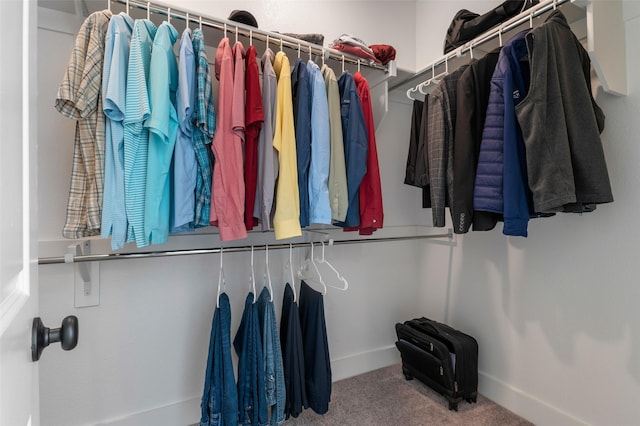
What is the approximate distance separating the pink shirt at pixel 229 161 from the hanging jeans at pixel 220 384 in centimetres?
39

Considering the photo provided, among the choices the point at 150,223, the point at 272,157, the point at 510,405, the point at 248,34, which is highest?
the point at 248,34

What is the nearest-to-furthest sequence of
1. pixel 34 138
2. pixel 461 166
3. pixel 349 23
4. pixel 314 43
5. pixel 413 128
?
pixel 34 138 → pixel 461 166 → pixel 314 43 → pixel 413 128 → pixel 349 23

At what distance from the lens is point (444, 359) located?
4.97 ft

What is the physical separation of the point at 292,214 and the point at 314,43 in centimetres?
89

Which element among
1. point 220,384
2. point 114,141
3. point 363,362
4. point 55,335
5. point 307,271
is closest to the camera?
point 55,335

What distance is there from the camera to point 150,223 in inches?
38.4

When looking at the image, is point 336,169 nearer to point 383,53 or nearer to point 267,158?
point 267,158

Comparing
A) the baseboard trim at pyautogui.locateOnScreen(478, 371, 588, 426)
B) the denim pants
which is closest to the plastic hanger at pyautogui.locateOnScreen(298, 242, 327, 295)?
the denim pants

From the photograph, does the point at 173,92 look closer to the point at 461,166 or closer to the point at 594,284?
the point at 461,166

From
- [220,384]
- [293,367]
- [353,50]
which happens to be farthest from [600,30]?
[220,384]

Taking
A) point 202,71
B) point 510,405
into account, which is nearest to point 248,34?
point 202,71

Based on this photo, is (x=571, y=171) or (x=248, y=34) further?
(x=248, y=34)

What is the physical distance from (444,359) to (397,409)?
353 millimetres

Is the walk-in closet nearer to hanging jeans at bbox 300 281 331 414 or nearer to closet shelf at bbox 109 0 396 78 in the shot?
closet shelf at bbox 109 0 396 78
